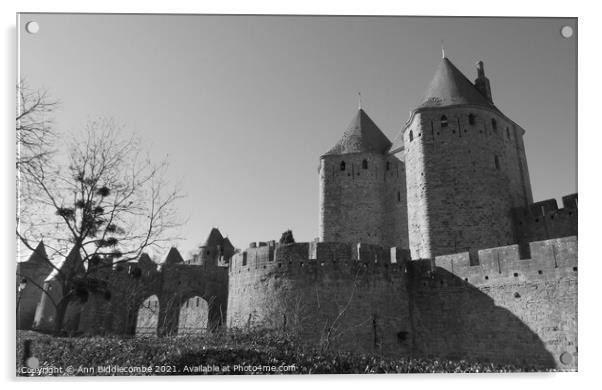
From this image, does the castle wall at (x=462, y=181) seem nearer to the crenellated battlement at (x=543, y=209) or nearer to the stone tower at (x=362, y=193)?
the crenellated battlement at (x=543, y=209)

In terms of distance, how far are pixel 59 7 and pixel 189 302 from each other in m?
14.3

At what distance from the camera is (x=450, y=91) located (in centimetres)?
1762

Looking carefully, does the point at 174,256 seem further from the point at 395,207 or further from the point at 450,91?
the point at 450,91

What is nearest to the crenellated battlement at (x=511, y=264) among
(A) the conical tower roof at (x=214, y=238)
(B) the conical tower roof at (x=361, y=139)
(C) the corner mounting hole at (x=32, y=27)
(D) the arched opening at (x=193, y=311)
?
(D) the arched opening at (x=193, y=311)

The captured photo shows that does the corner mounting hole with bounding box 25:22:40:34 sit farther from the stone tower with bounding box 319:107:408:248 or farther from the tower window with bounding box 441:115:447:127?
the stone tower with bounding box 319:107:408:248

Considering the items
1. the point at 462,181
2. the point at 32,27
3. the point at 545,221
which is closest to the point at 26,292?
the point at 32,27

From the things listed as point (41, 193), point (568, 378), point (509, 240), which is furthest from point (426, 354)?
point (41, 193)

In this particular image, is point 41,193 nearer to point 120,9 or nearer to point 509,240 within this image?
point 120,9

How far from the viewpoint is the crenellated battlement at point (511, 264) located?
10.4 m

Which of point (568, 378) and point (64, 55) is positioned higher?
point (64, 55)

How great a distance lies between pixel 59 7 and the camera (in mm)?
7945

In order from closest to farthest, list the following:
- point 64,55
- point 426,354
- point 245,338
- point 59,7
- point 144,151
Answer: point 59,7, point 64,55, point 245,338, point 144,151, point 426,354

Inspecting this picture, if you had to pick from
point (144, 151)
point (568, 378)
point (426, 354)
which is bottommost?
point (426, 354)

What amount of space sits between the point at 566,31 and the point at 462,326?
7562 mm
